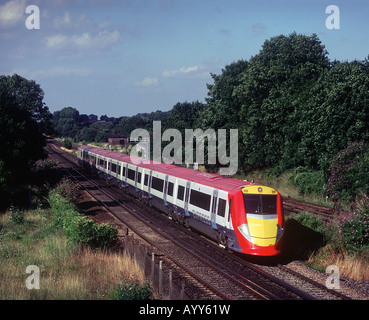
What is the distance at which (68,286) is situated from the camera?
11375 mm

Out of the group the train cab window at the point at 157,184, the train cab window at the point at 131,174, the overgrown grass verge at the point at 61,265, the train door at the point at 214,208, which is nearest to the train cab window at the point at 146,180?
the train cab window at the point at 157,184

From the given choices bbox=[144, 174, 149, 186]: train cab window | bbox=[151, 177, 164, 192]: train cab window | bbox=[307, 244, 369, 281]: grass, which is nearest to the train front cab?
bbox=[307, 244, 369, 281]: grass

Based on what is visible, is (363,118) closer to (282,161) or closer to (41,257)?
(282,161)

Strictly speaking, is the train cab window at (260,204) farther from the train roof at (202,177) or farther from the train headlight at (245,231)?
the train roof at (202,177)

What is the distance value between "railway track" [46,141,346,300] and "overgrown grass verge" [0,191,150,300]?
213 cm

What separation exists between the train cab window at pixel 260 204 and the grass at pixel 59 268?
478 cm

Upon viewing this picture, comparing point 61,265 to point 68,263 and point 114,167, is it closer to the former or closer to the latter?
point 68,263

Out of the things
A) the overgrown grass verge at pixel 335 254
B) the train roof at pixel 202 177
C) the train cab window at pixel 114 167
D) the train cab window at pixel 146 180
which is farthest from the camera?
the train cab window at pixel 114 167

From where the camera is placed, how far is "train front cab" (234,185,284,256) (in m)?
14.4

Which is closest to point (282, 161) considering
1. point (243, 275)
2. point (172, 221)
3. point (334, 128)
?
point (334, 128)

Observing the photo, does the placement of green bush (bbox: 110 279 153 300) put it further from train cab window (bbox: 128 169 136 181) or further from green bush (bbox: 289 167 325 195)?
green bush (bbox: 289 167 325 195)

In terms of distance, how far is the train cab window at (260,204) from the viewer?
1477 centimetres

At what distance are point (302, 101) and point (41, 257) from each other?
28.2 metres

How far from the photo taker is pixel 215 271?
14.1m
